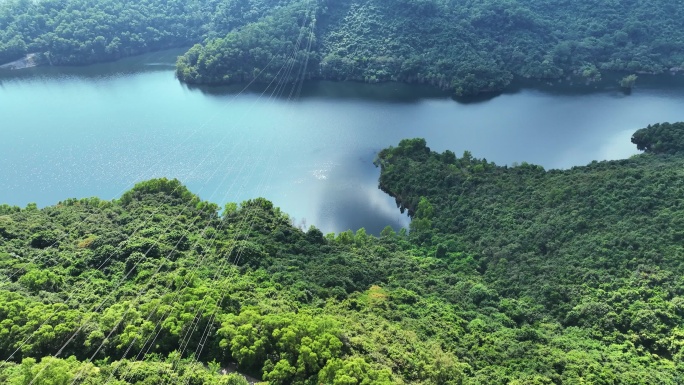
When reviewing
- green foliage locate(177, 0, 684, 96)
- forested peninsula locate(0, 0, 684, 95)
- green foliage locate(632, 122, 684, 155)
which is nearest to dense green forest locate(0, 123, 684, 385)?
green foliage locate(632, 122, 684, 155)

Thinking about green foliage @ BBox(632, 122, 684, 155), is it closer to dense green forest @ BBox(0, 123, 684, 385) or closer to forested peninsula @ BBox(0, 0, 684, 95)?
dense green forest @ BBox(0, 123, 684, 385)

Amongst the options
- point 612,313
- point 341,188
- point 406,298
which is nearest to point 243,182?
point 341,188

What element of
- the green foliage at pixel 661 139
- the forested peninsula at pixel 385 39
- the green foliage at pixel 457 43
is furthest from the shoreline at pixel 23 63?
the green foliage at pixel 661 139

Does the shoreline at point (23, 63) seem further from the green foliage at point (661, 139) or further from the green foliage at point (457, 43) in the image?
the green foliage at point (661, 139)

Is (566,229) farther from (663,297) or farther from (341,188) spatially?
(341,188)

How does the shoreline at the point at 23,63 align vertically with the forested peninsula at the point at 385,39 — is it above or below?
below

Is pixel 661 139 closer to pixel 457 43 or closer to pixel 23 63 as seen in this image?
pixel 457 43

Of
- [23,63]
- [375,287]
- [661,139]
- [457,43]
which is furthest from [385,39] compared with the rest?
[23,63]
